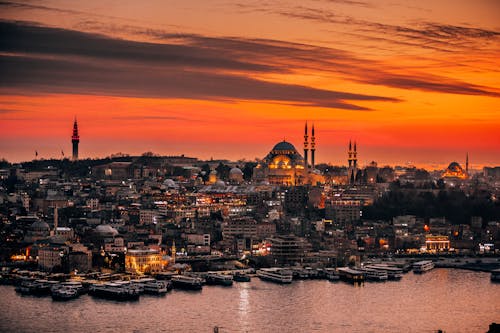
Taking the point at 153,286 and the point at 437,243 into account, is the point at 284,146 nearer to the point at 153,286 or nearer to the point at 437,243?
the point at 437,243

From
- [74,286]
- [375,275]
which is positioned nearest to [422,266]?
[375,275]

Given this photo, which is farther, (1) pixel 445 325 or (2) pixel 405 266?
(2) pixel 405 266

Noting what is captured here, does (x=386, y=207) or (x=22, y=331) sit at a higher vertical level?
(x=386, y=207)

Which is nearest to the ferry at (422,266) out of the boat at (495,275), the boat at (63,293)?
the boat at (495,275)

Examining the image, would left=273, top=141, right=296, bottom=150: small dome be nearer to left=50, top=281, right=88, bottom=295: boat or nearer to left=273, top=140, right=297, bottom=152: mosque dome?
left=273, top=140, right=297, bottom=152: mosque dome

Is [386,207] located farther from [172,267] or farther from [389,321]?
[389,321]

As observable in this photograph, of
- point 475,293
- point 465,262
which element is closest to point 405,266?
point 465,262
